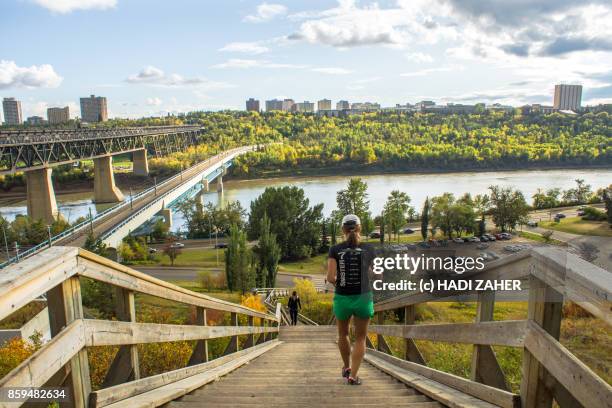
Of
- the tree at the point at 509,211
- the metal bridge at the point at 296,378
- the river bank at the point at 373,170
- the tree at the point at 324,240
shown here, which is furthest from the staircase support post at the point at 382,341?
the river bank at the point at 373,170

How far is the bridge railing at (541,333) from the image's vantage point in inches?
65.5

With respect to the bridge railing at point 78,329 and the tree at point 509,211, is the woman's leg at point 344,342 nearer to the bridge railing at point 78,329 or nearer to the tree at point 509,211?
the bridge railing at point 78,329

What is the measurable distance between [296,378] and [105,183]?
6083cm

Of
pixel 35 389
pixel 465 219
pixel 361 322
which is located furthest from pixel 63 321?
pixel 465 219

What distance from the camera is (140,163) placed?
79.6 m

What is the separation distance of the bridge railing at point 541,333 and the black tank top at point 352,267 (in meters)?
0.89

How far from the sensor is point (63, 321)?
191cm

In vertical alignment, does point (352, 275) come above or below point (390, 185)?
above

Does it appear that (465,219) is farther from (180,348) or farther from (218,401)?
(218,401)

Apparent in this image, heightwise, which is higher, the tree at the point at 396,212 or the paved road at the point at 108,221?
the paved road at the point at 108,221

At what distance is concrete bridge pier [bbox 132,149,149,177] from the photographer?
258 feet

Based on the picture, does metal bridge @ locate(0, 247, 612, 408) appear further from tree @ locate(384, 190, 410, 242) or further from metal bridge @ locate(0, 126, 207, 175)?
tree @ locate(384, 190, 410, 242)

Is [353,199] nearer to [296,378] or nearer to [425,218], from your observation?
[425,218]

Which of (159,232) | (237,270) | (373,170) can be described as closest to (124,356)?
(237,270)
